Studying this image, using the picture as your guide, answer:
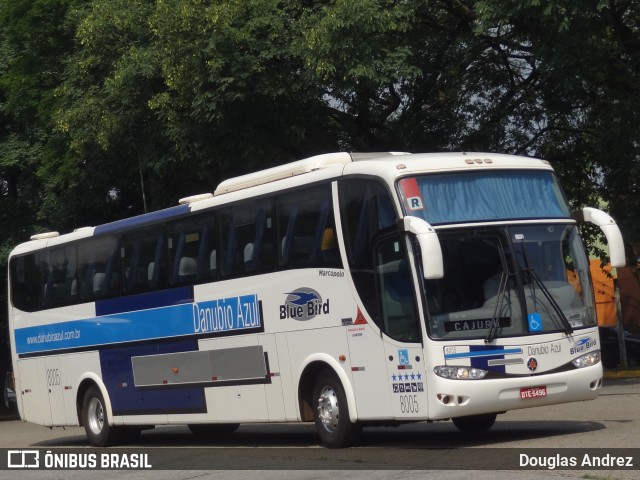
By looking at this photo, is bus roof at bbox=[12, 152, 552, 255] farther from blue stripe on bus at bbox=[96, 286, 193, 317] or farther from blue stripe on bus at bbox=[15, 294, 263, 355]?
blue stripe on bus at bbox=[15, 294, 263, 355]

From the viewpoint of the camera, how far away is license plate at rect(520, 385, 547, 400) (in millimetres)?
12844

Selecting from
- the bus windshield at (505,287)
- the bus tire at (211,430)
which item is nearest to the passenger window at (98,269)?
the bus tire at (211,430)

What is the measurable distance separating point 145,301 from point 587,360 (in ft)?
23.2

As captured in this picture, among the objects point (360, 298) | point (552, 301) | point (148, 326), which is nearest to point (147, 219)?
point (148, 326)

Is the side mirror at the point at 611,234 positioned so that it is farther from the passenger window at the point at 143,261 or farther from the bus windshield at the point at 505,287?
the passenger window at the point at 143,261

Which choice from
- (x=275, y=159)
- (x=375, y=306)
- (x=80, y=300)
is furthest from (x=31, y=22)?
(x=375, y=306)

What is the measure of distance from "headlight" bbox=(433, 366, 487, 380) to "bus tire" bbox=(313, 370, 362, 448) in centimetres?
170

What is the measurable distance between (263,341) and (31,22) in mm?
19519

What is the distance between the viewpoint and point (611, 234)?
13430mm

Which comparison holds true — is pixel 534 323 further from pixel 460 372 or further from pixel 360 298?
pixel 360 298

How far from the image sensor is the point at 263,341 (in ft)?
50.7

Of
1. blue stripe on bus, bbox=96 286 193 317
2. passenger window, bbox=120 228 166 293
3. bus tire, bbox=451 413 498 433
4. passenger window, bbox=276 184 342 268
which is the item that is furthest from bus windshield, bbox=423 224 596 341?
passenger window, bbox=120 228 166 293

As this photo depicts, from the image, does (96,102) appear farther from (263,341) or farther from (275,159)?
(263,341)

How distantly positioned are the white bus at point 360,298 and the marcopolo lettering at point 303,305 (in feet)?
0.07
